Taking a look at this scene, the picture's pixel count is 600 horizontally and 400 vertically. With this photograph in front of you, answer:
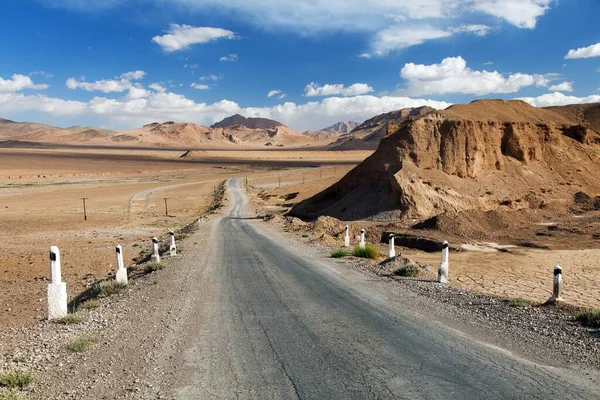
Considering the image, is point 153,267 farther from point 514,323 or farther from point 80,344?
point 514,323

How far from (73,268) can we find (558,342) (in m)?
16.9

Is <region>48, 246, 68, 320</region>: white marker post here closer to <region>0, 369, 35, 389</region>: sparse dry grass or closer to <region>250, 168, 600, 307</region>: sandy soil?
<region>0, 369, 35, 389</region>: sparse dry grass

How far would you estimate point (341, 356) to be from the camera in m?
6.57

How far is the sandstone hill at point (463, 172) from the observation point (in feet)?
104

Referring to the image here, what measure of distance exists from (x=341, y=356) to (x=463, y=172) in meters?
31.9

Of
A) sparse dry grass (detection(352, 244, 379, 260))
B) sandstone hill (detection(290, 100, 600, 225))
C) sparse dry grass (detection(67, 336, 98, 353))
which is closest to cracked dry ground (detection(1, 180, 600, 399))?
sparse dry grass (detection(67, 336, 98, 353))

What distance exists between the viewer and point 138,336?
767cm

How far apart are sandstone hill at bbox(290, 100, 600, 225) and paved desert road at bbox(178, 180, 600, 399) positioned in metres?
18.6

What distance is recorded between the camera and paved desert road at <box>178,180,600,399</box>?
216 inches

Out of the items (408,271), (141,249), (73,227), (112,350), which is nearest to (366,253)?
(408,271)

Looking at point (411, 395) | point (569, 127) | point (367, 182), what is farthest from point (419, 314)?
point (569, 127)

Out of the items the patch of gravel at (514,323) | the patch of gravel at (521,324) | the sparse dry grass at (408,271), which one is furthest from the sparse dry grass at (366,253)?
the patch of gravel at (521,324)

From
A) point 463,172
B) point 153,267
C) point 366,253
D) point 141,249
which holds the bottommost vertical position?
point 141,249

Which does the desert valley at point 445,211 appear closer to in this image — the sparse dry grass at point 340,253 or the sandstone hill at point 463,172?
the sandstone hill at point 463,172
